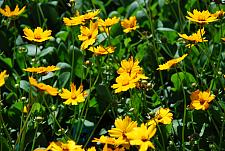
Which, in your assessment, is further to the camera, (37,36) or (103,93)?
(103,93)

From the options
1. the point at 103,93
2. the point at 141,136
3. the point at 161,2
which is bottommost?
the point at 103,93

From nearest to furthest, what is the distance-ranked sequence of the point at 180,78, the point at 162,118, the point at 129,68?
1. the point at 162,118
2. the point at 129,68
3. the point at 180,78

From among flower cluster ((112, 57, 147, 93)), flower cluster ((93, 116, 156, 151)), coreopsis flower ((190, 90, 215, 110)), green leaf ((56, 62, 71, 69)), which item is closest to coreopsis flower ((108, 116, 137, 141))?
flower cluster ((93, 116, 156, 151))

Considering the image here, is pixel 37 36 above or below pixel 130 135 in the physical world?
above

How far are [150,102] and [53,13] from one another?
92 cm

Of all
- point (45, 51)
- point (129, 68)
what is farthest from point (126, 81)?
point (45, 51)

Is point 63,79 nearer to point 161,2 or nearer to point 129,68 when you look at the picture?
point 129,68

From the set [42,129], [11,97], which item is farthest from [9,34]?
[42,129]

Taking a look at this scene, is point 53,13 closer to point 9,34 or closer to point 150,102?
point 9,34

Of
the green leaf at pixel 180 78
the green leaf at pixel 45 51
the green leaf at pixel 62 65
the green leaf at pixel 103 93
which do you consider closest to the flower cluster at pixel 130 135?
the green leaf at pixel 103 93

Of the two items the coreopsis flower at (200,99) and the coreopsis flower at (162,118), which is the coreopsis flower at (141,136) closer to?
the coreopsis flower at (162,118)

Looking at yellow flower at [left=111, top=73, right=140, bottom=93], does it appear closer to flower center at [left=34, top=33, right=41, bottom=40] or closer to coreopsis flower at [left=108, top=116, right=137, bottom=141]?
coreopsis flower at [left=108, top=116, right=137, bottom=141]

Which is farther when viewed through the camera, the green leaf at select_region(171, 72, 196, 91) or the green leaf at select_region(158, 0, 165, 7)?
the green leaf at select_region(158, 0, 165, 7)

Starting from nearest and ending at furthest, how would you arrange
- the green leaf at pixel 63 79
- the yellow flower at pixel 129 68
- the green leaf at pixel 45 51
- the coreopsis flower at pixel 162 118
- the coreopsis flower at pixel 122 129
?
the coreopsis flower at pixel 122 129 < the coreopsis flower at pixel 162 118 < the yellow flower at pixel 129 68 < the green leaf at pixel 63 79 < the green leaf at pixel 45 51
